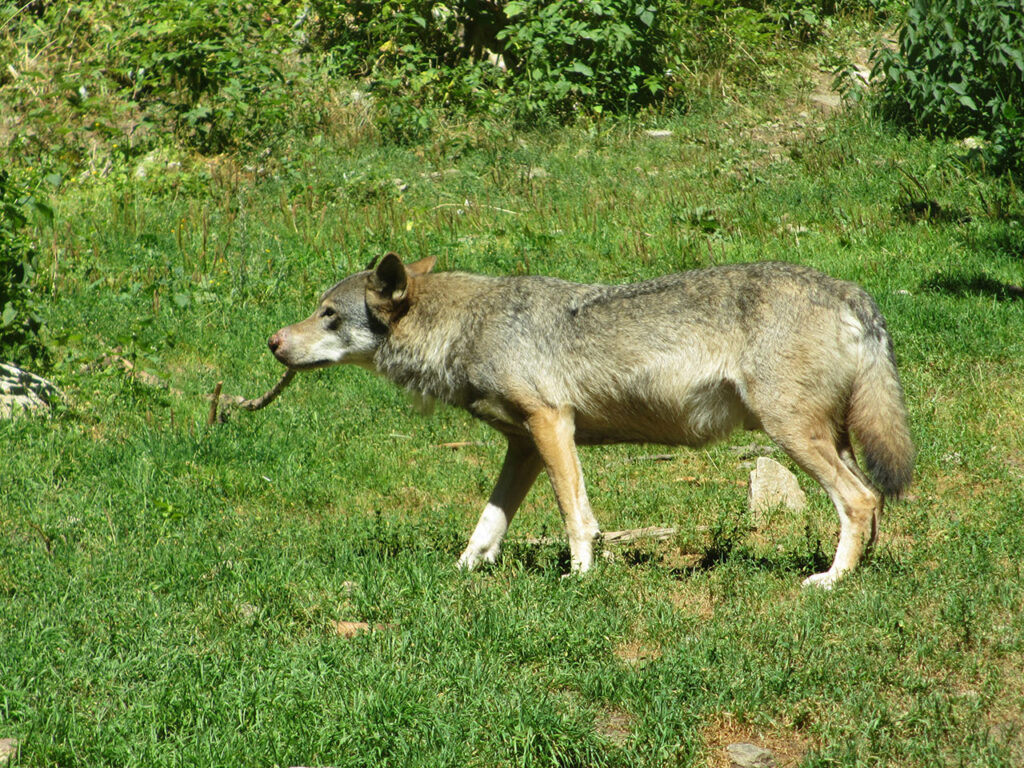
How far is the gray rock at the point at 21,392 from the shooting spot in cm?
834

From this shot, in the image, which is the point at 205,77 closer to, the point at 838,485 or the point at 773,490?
the point at 773,490

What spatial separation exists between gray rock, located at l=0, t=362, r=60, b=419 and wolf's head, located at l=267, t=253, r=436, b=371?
99.9 inches

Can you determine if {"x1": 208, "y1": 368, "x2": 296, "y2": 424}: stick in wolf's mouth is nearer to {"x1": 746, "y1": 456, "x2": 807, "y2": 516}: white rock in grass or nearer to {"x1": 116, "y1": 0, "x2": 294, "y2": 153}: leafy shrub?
{"x1": 746, "y1": 456, "x2": 807, "y2": 516}: white rock in grass

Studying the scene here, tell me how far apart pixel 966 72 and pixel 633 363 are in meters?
8.92

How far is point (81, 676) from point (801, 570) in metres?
3.73

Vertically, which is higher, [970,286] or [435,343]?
[435,343]

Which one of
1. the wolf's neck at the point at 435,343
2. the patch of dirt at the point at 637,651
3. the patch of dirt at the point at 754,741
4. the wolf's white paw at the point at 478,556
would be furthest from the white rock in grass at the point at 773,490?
the patch of dirt at the point at 754,741

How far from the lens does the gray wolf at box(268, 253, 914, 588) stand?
5867 millimetres

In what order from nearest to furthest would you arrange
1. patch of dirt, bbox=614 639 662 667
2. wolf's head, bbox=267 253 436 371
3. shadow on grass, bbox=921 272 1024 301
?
patch of dirt, bbox=614 639 662 667 < wolf's head, bbox=267 253 436 371 < shadow on grass, bbox=921 272 1024 301

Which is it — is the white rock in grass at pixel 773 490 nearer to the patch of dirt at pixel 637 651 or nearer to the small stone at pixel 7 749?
the patch of dirt at pixel 637 651

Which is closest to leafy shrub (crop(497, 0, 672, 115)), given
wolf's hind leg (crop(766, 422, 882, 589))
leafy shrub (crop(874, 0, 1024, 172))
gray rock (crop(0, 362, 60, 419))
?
leafy shrub (crop(874, 0, 1024, 172))

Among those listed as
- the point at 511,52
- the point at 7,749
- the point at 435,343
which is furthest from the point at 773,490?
the point at 511,52

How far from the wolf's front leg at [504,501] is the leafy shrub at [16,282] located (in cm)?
433

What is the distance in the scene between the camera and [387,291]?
695 centimetres
